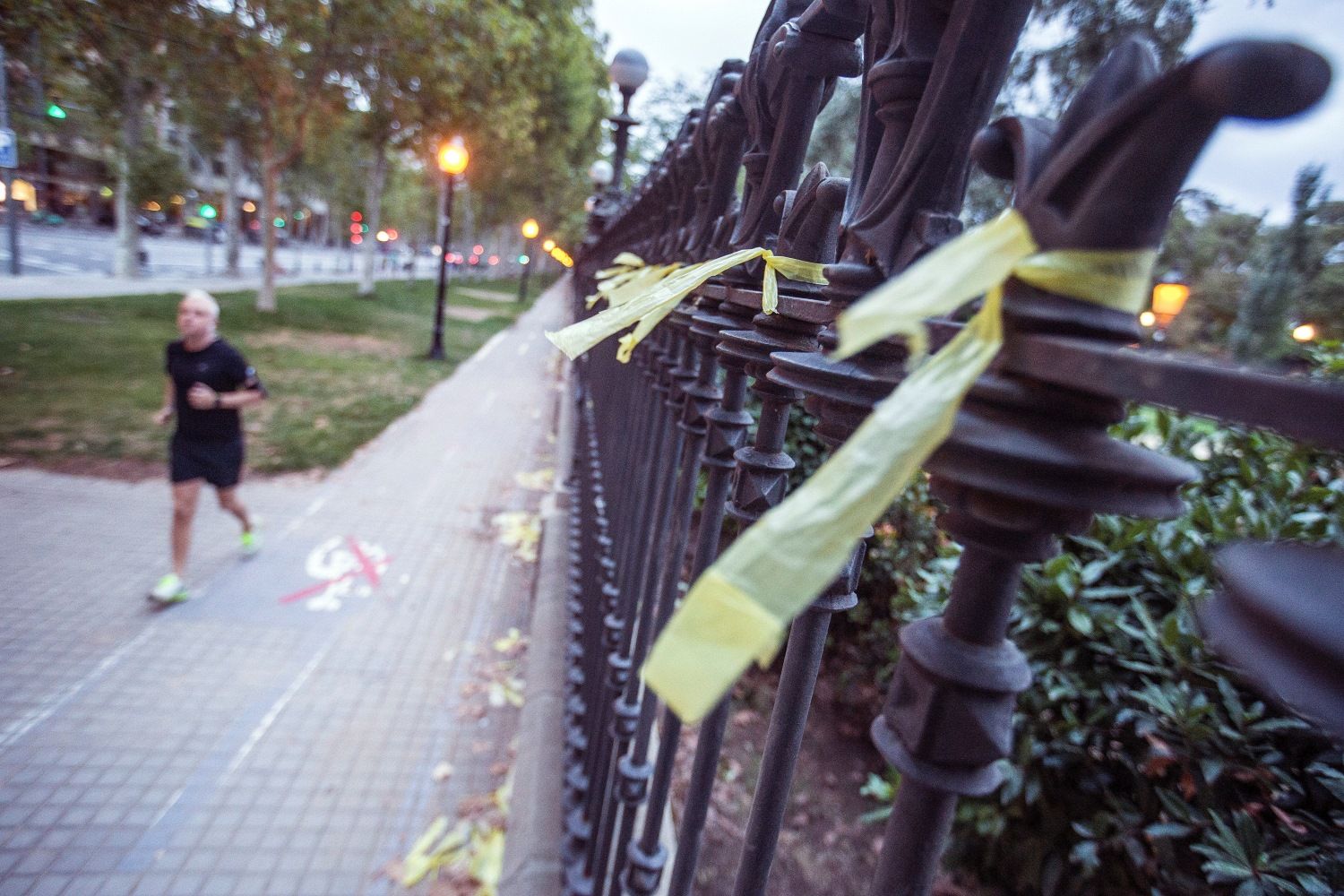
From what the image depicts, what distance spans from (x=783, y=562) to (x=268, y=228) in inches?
878

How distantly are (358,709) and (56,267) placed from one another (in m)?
29.3

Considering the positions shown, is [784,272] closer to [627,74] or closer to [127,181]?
[627,74]

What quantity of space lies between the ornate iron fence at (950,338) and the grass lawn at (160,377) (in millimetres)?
8058

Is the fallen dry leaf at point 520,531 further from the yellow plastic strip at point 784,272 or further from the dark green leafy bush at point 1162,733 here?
the yellow plastic strip at point 784,272

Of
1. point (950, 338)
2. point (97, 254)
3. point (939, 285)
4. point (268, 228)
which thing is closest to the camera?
point (939, 285)

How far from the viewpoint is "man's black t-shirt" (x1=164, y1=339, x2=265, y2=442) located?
518 cm

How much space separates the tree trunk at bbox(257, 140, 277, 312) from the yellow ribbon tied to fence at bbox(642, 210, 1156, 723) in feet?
69.8

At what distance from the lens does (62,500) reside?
6406mm

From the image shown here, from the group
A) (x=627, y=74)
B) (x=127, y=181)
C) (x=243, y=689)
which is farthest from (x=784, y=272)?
(x=127, y=181)

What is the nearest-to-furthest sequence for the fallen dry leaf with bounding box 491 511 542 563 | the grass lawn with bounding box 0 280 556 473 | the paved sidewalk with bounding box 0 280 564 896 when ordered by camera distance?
the paved sidewalk with bounding box 0 280 564 896 → the fallen dry leaf with bounding box 491 511 542 563 → the grass lawn with bounding box 0 280 556 473

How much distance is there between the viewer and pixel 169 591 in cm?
498

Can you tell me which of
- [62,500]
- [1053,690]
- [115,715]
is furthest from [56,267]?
[1053,690]

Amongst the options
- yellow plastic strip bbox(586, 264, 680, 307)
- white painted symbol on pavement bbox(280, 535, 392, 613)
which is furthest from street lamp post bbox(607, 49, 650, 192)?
yellow plastic strip bbox(586, 264, 680, 307)

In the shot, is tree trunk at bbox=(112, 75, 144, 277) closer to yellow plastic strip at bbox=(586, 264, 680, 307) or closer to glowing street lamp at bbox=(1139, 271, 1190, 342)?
yellow plastic strip at bbox=(586, 264, 680, 307)
